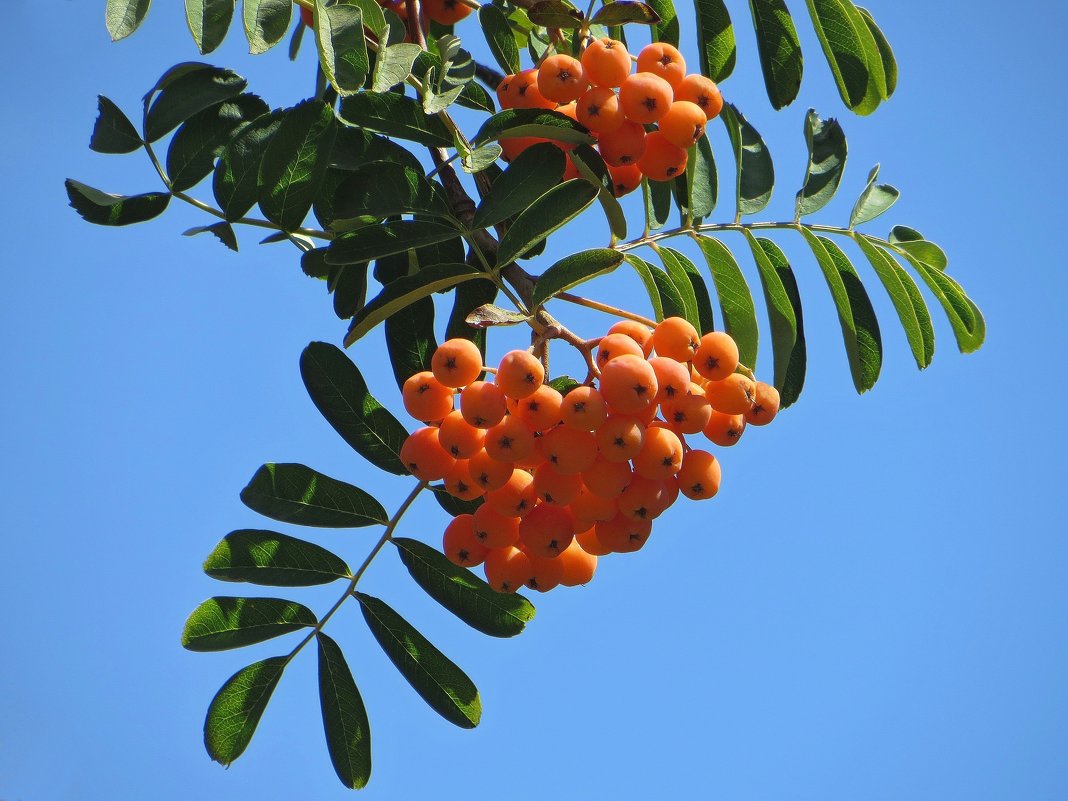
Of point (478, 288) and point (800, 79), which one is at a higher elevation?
point (800, 79)

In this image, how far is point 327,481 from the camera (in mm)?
2084

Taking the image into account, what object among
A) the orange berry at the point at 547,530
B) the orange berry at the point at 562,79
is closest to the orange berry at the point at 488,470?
the orange berry at the point at 547,530

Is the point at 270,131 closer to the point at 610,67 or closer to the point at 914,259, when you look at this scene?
the point at 610,67

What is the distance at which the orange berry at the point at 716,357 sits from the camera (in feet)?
5.64

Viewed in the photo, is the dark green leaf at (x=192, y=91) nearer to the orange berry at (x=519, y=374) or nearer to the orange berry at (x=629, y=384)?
the orange berry at (x=519, y=374)

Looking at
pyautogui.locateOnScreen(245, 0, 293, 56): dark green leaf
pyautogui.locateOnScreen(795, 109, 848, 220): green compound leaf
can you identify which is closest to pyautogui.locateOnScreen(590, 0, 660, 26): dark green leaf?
pyautogui.locateOnScreen(245, 0, 293, 56): dark green leaf

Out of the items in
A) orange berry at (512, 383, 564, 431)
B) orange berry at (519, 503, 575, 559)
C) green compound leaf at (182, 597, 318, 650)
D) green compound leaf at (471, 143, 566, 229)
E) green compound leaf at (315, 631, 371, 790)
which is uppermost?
green compound leaf at (471, 143, 566, 229)

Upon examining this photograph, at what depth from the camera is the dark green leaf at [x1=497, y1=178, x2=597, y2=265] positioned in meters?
1.73

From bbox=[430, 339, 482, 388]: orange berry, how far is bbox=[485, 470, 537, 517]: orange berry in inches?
7.9

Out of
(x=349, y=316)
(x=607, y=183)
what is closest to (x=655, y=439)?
(x=607, y=183)

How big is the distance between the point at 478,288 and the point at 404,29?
0.57 meters

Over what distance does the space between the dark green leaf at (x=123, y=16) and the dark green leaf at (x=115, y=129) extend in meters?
0.28

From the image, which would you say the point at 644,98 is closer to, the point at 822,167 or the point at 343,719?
the point at 822,167

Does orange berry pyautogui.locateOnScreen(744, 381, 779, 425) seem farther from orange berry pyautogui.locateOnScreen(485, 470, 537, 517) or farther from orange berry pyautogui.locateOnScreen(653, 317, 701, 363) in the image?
orange berry pyautogui.locateOnScreen(485, 470, 537, 517)
